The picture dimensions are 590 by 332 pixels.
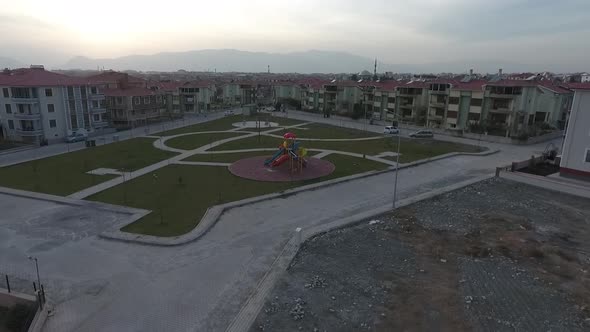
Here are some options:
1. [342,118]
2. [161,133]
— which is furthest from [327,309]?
[342,118]

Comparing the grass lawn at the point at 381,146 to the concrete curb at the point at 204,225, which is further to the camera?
the grass lawn at the point at 381,146

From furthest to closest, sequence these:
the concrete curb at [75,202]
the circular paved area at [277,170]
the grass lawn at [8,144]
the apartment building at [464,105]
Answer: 1. the apartment building at [464,105]
2. the grass lawn at [8,144]
3. the circular paved area at [277,170]
4. the concrete curb at [75,202]

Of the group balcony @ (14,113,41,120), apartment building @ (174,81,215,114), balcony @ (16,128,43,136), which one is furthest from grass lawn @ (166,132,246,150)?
apartment building @ (174,81,215,114)

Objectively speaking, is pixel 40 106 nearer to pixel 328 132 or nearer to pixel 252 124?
pixel 252 124

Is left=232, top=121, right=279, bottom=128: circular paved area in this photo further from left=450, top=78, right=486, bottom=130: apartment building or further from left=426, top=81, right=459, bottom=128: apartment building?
left=450, top=78, right=486, bottom=130: apartment building

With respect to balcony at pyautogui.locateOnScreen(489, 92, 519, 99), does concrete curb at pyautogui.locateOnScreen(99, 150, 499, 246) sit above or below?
below

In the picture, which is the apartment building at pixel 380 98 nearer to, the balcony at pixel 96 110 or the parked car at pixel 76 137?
the balcony at pixel 96 110

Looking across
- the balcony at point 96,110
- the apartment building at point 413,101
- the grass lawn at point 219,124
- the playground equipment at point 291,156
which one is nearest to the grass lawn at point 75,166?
the balcony at point 96,110

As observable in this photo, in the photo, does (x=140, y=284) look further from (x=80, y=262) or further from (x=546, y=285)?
(x=546, y=285)

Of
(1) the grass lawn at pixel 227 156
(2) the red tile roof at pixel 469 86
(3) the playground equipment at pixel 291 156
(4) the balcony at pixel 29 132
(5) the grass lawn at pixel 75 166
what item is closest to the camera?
(5) the grass lawn at pixel 75 166
